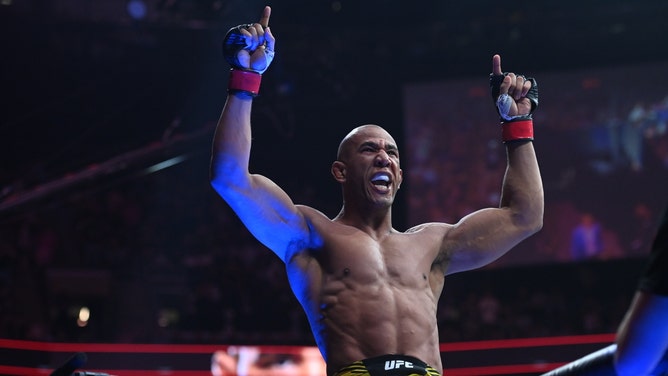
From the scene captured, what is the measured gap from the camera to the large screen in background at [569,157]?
7.62 metres

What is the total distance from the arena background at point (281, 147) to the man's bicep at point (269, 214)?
4.68 metres

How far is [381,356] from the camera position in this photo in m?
2.16

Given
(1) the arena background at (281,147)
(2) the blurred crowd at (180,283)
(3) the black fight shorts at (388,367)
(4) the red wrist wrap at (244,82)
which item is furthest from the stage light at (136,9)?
(3) the black fight shorts at (388,367)

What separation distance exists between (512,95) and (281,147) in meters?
5.62

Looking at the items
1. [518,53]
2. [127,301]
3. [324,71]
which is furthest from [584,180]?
[127,301]

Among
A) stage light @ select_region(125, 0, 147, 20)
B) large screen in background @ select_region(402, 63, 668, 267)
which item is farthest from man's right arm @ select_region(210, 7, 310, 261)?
large screen in background @ select_region(402, 63, 668, 267)

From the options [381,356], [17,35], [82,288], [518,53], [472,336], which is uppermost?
[518,53]

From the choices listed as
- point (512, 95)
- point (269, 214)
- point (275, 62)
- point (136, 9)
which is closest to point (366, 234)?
point (269, 214)

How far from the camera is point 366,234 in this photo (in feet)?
8.16

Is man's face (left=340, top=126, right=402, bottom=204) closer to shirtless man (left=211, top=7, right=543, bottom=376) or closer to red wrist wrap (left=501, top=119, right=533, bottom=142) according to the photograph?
shirtless man (left=211, top=7, right=543, bottom=376)

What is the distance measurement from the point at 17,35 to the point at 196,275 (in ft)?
9.47

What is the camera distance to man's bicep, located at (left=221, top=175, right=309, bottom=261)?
2.28m

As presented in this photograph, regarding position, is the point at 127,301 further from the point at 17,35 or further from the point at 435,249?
the point at 435,249

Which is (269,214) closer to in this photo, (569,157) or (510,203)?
(510,203)
